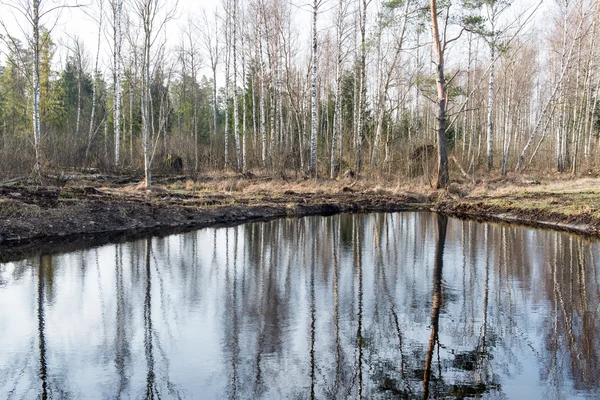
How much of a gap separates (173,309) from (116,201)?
9.69 m

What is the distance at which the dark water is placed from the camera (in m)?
4.93

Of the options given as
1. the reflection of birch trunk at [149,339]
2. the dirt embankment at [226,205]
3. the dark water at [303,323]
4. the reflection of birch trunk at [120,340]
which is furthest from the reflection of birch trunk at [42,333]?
the dirt embankment at [226,205]

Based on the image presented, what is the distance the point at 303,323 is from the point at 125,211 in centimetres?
1027

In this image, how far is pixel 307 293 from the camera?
8047 mm

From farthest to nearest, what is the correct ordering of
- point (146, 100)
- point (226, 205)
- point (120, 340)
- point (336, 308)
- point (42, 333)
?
point (146, 100), point (226, 205), point (336, 308), point (42, 333), point (120, 340)

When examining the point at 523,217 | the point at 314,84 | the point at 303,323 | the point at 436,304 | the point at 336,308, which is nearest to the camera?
the point at 303,323

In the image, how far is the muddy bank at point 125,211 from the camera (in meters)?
12.7

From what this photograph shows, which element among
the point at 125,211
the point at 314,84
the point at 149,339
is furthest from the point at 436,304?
the point at 314,84

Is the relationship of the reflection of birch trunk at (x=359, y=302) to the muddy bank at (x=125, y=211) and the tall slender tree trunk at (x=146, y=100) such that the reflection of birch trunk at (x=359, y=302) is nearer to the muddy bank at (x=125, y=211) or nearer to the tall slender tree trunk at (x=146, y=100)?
the muddy bank at (x=125, y=211)

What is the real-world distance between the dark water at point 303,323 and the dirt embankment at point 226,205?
2.77 meters

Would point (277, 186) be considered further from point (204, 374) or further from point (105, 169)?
point (204, 374)

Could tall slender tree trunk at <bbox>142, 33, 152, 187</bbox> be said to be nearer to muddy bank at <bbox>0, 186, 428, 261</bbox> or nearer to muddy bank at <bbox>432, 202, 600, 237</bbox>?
muddy bank at <bbox>0, 186, 428, 261</bbox>

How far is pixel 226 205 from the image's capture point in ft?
59.2

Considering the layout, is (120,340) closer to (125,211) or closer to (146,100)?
(125,211)
